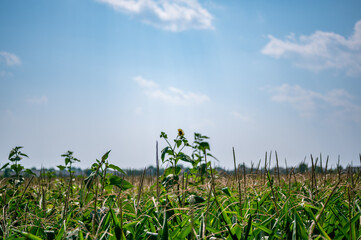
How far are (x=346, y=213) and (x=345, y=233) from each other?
80cm

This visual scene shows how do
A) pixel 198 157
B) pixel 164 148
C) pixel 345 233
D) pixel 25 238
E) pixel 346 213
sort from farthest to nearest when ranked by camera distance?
1. pixel 198 157
2. pixel 164 148
3. pixel 346 213
4. pixel 345 233
5. pixel 25 238

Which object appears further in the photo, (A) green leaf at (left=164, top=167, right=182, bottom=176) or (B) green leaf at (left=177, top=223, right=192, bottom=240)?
(A) green leaf at (left=164, top=167, right=182, bottom=176)

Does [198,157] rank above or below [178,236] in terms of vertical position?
above

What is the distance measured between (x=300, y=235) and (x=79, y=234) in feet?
4.23

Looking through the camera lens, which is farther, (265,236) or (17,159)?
(17,159)

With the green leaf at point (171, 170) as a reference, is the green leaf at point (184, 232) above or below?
below

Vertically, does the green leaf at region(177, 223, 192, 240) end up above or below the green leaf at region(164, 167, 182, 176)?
below

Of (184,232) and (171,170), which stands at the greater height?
(171,170)

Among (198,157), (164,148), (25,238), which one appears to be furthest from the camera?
(198,157)

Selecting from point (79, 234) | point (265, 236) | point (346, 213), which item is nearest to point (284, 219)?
point (265, 236)

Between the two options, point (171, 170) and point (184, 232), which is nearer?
point (184, 232)

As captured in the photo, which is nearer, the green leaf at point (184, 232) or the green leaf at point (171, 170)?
the green leaf at point (184, 232)

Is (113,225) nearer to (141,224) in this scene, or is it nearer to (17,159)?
(141,224)

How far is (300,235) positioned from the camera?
166 cm
